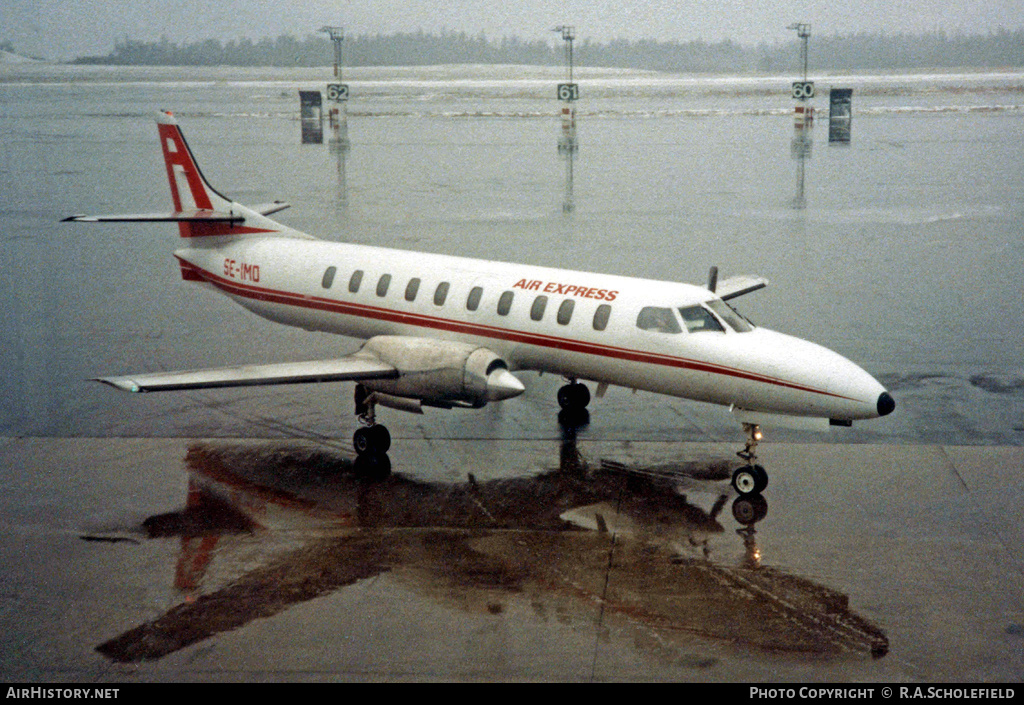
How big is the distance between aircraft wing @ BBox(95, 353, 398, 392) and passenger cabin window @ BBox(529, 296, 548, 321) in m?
2.17

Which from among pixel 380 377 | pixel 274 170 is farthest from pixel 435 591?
pixel 274 170

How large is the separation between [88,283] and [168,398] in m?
11.6

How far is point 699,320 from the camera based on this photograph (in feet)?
49.5

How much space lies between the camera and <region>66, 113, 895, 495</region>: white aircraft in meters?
14.2

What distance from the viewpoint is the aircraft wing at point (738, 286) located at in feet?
62.9

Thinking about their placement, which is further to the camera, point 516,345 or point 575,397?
point 575,397

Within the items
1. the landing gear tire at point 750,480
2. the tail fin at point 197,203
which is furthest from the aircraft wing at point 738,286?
the tail fin at point 197,203

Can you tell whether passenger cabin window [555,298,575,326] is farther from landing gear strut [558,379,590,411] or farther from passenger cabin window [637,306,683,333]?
landing gear strut [558,379,590,411]

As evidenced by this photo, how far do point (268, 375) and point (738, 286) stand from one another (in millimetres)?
8426

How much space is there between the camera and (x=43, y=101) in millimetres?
134625

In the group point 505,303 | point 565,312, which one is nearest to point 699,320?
point 565,312

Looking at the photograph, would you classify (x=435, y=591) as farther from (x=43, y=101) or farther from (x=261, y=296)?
(x=43, y=101)

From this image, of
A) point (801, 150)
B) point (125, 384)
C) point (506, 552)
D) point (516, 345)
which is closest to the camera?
point (506, 552)

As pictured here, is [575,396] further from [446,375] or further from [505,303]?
[446,375]
